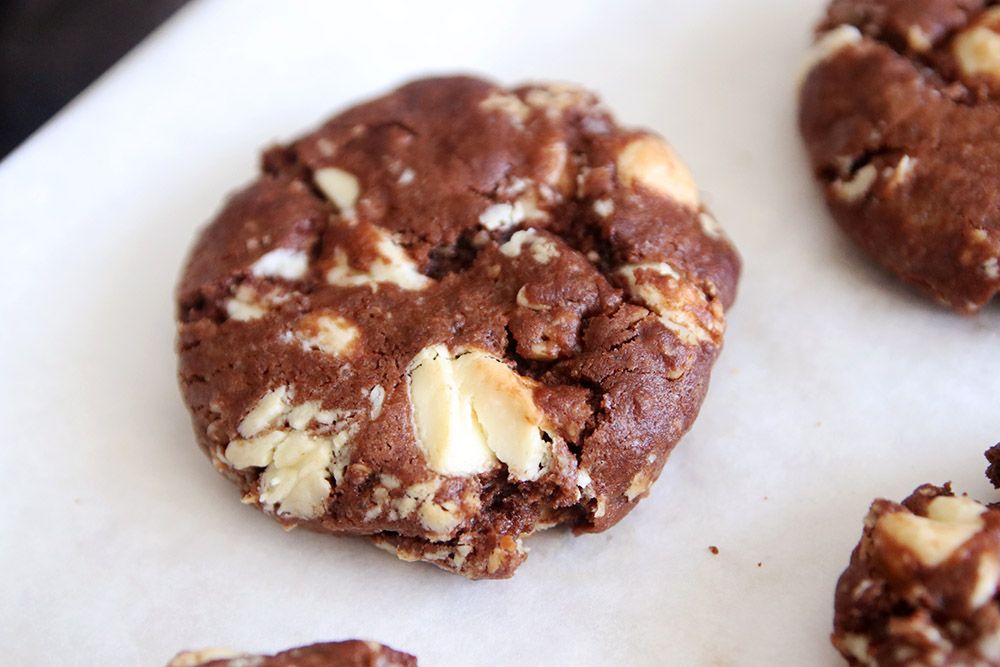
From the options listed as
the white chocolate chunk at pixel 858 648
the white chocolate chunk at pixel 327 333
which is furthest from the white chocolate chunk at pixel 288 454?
the white chocolate chunk at pixel 858 648

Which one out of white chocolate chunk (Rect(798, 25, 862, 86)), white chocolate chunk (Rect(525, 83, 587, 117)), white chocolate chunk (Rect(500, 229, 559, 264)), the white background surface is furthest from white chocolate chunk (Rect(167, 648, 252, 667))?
white chocolate chunk (Rect(798, 25, 862, 86))

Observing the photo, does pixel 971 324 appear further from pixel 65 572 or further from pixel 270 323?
pixel 65 572

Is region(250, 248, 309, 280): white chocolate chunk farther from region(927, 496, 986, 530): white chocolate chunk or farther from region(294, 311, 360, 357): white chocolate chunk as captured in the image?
region(927, 496, 986, 530): white chocolate chunk

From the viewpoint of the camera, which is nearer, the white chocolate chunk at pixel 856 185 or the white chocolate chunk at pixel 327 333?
the white chocolate chunk at pixel 327 333

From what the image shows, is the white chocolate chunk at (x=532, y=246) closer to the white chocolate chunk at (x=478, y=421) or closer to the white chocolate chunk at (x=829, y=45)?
the white chocolate chunk at (x=478, y=421)

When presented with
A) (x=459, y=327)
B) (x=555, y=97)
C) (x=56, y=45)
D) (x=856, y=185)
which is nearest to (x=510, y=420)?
(x=459, y=327)

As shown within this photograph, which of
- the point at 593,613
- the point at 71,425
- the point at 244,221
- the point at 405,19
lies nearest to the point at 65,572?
the point at 71,425

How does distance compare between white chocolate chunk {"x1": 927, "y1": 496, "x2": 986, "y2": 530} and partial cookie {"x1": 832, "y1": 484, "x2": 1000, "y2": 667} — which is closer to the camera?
partial cookie {"x1": 832, "y1": 484, "x2": 1000, "y2": 667}
